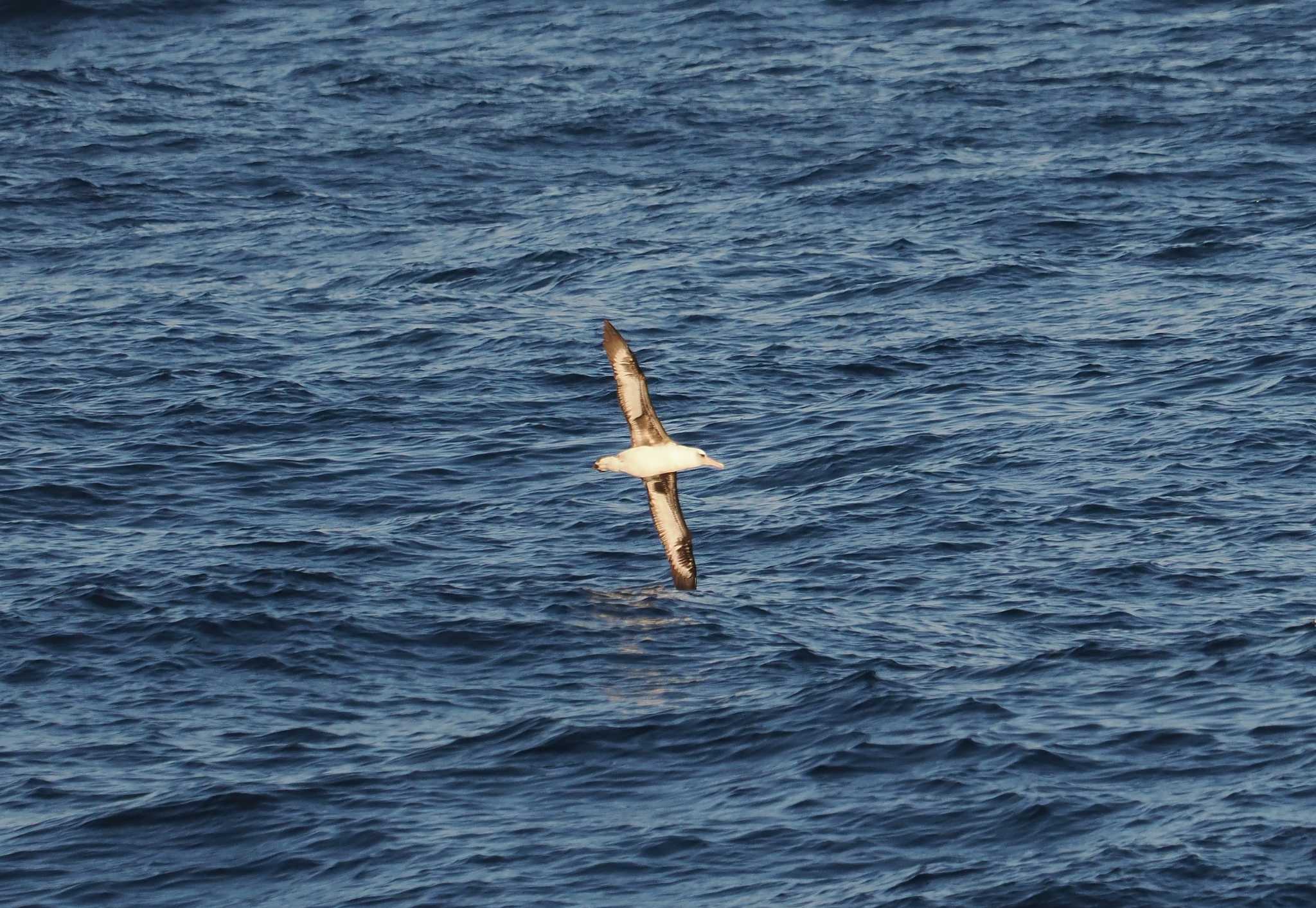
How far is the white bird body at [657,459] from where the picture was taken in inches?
1095

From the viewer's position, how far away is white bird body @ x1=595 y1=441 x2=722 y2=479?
2781cm

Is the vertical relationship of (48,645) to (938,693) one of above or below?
above

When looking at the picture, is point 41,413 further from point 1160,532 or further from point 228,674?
point 1160,532

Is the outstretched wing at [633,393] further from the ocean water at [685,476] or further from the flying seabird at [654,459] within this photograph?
the ocean water at [685,476]

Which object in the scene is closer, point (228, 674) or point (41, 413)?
point (228, 674)

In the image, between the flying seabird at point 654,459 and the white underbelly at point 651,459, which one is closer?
the flying seabird at point 654,459

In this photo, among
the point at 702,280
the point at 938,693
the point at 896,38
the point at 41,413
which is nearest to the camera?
the point at 938,693

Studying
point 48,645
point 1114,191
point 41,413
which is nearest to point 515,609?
point 48,645

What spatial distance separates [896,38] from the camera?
60969 mm

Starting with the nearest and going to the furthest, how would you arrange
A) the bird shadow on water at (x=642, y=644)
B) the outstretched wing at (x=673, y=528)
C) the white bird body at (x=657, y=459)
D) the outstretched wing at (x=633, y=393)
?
the outstretched wing at (x=633, y=393)
the white bird body at (x=657, y=459)
the bird shadow on water at (x=642, y=644)
the outstretched wing at (x=673, y=528)

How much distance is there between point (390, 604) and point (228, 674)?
2923 mm

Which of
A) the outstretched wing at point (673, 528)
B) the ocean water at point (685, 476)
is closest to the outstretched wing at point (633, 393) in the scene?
the outstretched wing at point (673, 528)

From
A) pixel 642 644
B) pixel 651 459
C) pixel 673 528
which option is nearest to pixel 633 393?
pixel 651 459

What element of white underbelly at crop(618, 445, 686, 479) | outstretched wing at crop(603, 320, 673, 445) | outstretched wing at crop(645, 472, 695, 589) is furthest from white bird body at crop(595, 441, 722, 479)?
outstretched wing at crop(645, 472, 695, 589)
